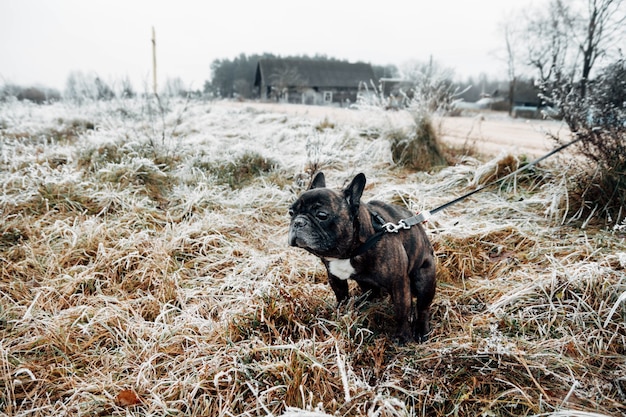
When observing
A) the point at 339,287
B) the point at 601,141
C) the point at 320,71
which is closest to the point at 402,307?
the point at 339,287

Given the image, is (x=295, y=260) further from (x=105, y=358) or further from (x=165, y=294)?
(x=105, y=358)

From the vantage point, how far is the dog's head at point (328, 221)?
6.28 ft

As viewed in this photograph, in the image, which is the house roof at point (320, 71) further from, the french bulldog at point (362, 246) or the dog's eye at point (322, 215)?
the dog's eye at point (322, 215)

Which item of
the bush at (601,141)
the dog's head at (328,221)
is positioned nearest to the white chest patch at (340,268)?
the dog's head at (328,221)

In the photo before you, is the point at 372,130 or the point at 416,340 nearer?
the point at 416,340

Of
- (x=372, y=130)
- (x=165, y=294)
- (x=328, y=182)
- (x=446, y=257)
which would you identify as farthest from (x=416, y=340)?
(x=372, y=130)

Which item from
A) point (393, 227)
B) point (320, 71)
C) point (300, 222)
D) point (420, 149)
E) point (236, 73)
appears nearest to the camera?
point (300, 222)

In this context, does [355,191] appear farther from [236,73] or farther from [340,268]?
[236,73]

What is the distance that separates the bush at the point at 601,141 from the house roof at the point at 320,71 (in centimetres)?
4271

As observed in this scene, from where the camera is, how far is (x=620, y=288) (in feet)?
7.63

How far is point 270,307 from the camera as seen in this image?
7.91 feet

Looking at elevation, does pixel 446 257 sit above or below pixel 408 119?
below

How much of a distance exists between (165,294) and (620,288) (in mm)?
3210

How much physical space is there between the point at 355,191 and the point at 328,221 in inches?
8.9
